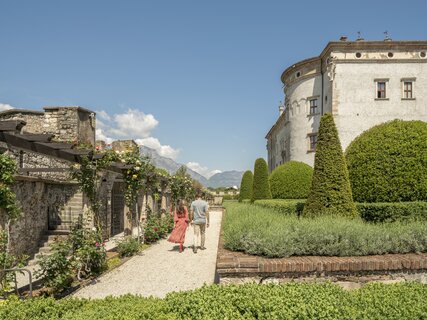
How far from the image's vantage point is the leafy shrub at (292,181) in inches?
829

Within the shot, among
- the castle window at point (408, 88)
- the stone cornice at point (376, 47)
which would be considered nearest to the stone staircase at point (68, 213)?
the stone cornice at point (376, 47)

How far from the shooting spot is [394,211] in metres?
9.98

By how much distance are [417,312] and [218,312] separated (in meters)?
2.10

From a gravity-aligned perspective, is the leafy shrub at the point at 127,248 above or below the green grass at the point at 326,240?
below

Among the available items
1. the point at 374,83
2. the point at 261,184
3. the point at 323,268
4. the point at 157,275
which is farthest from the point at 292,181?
the point at 323,268

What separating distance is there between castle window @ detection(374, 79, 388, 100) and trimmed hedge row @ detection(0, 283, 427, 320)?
25418 mm

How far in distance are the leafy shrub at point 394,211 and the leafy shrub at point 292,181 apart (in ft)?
34.2

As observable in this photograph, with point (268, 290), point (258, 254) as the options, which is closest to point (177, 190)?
point (258, 254)

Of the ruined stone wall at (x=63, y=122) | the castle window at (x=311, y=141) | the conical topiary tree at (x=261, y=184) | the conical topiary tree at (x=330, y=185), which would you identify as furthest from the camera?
the castle window at (x=311, y=141)

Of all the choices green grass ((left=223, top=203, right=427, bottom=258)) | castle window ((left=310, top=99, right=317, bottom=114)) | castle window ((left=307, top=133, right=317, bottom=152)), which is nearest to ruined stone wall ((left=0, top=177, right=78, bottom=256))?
green grass ((left=223, top=203, right=427, bottom=258))

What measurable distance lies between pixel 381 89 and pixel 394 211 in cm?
1953

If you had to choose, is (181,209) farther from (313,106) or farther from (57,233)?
(313,106)

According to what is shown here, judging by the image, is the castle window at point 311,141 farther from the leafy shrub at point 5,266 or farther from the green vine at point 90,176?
the leafy shrub at point 5,266

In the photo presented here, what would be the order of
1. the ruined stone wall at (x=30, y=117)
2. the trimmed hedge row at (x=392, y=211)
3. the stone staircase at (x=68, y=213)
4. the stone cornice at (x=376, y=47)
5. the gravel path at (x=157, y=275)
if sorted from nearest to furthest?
the gravel path at (x=157, y=275), the trimmed hedge row at (x=392, y=211), the stone staircase at (x=68, y=213), the ruined stone wall at (x=30, y=117), the stone cornice at (x=376, y=47)
